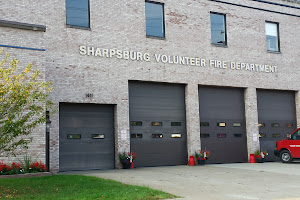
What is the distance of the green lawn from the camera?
32.8ft

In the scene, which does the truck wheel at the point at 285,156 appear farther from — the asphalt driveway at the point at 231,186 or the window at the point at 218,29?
the window at the point at 218,29

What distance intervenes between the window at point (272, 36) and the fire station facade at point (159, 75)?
0.06m

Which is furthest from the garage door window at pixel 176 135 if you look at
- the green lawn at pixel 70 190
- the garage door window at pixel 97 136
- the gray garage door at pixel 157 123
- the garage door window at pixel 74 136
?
the green lawn at pixel 70 190

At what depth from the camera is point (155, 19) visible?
72.0 feet

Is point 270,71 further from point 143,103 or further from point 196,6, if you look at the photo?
point 143,103

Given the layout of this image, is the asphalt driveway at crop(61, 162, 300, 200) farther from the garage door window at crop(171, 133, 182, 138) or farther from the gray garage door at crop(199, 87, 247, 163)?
the gray garage door at crop(199, 87, 247, 163)

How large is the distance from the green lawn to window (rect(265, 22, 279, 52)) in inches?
661

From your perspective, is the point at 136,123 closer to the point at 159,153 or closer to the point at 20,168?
the point at 159,153

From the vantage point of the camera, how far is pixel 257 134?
2430 cm

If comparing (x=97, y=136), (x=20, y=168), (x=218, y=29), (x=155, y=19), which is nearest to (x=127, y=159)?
(x=97, y=136)

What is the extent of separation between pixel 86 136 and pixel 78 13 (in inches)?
234

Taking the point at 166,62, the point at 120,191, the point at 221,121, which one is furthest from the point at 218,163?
the point at 120,191

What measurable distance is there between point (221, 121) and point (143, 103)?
16.8 feet

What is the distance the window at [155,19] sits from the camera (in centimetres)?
2170
